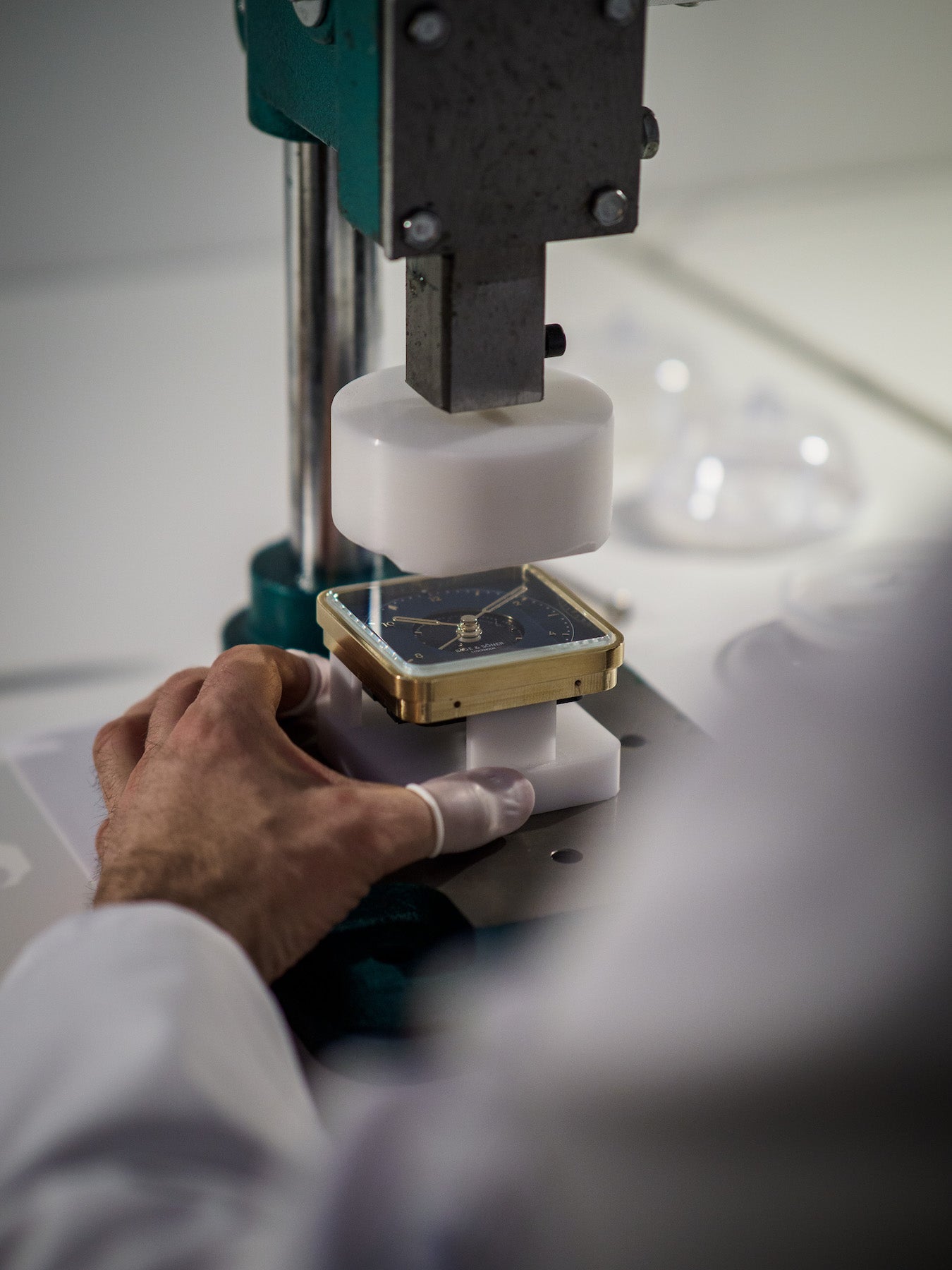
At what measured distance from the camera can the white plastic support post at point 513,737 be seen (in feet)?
3.12

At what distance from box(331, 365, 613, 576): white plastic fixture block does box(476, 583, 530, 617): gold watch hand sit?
0.43 ft

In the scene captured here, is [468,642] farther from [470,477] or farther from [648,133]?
[648,133]

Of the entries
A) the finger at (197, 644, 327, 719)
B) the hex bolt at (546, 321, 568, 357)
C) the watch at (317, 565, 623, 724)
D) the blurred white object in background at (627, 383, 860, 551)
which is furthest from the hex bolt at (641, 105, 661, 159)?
the blurred white object in background at (627, 383, 860, 551)

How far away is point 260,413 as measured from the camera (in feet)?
6.23

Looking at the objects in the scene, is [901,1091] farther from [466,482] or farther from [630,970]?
[466,482]

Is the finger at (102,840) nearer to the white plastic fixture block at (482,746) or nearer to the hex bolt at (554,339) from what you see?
the white plastic fixture block at (482,746)

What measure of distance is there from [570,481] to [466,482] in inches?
2.5

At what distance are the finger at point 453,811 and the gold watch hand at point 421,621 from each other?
10cm

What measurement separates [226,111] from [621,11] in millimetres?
1826

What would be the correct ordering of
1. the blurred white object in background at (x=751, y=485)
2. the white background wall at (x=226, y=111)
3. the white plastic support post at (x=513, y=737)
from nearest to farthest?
the white plastic support post at (x=513, y=737) < the blurred white object in background at (x=751, y=485) < the white background wall at (x=226, y=111)

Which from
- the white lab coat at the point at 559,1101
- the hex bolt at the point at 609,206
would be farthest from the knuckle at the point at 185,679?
the hex bolt at the point at 609,206

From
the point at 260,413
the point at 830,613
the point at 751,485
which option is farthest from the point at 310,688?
the point at 260,413

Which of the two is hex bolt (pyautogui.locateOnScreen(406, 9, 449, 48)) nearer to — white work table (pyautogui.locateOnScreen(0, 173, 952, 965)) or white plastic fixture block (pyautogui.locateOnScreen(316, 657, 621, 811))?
white plastic fixture block (pyautogui.locateOnScreen(316, 657, 621, 811))

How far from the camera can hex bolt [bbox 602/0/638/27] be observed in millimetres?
762
